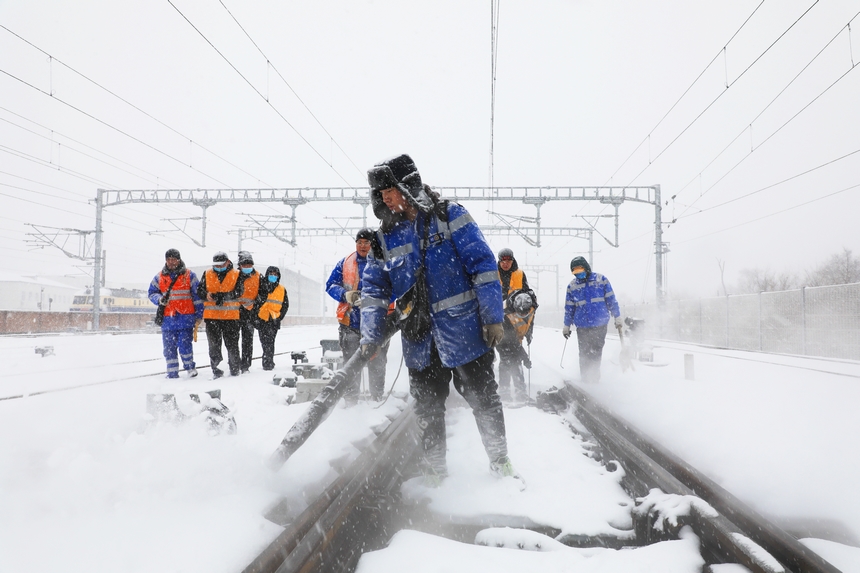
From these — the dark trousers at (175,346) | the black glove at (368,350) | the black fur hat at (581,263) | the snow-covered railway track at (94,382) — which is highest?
the black fur hat at (581,263)

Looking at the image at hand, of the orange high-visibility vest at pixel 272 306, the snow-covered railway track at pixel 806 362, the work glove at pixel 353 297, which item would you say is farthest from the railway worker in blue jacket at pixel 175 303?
the snow-covered railway track at pixel 806 362

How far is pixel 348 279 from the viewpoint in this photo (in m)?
4.87

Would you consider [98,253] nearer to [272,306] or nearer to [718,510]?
[272,306]

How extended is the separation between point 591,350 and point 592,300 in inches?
28.2

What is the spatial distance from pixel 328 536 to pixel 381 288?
1.45 meters

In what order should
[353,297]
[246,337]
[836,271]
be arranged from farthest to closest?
[836,271] < [246,337] < [353,297]

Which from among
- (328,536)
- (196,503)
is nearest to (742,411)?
(328,536)

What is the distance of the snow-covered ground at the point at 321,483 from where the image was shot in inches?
70.1

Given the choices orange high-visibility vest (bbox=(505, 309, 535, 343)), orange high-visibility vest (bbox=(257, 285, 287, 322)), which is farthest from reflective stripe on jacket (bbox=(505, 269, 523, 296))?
orange high-visibility vest (bbox=(257, 285, 287, 322))

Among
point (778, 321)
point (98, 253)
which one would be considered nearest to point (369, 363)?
point (778, 321)

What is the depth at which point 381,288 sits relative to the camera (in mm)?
2908

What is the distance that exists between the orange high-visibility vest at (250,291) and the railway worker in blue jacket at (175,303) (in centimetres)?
64

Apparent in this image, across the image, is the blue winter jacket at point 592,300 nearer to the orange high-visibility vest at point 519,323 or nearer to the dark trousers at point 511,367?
the orange high-visibility vest at point 519,323

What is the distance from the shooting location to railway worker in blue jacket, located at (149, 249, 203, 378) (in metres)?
6.18
